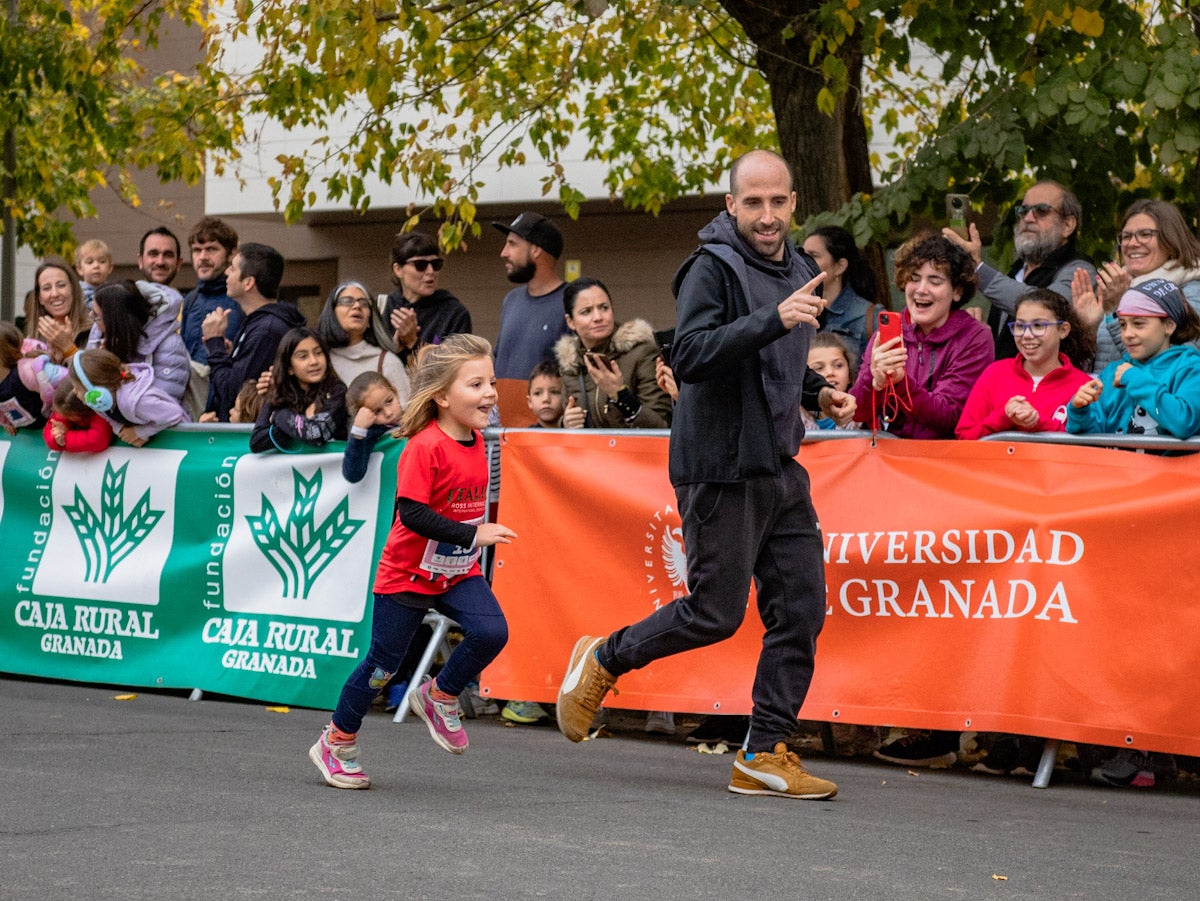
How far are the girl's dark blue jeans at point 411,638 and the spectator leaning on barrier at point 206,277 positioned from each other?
4123 mm

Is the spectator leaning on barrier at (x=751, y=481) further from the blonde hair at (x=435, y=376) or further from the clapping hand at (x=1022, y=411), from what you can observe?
the clapping hand at (x=1022, y=411)

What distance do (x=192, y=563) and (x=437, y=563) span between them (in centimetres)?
328

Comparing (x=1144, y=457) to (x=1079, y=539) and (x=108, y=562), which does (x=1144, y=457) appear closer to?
(x=1079, y=539)

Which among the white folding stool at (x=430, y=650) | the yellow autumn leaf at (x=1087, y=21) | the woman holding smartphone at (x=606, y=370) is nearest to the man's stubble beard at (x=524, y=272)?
the woman holding smartphone at (x=606, y=370)

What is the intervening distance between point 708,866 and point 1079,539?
2.62 meters

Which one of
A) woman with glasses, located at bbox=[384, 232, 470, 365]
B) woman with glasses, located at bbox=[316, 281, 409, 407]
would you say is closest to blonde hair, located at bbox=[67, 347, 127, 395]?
woman with glasses, located at bbox=[316, 281, 409, 407]

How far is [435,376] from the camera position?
641 cm

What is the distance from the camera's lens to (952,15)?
9289mm

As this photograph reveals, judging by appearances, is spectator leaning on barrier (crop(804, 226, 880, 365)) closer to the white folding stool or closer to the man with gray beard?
the man with gray beard

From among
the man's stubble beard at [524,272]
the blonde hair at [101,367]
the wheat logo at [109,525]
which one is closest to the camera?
the blonde hair at [101,367]

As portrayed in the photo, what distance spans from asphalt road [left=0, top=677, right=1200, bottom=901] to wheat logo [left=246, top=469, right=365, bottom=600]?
3.89ft

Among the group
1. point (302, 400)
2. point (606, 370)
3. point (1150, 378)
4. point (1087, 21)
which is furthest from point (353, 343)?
point (1150, 378)

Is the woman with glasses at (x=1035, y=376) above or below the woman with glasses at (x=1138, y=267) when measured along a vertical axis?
below

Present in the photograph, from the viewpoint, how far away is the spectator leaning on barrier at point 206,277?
10.2 metres
